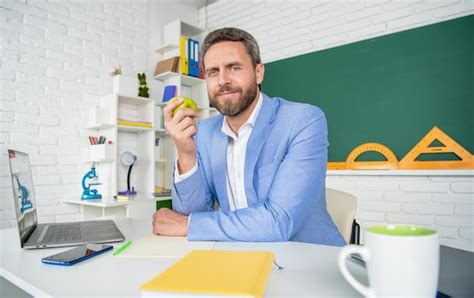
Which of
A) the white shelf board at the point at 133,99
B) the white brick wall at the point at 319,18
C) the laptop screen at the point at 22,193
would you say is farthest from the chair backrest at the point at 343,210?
the white shelf board at the point at 133,99

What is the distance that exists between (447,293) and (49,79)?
3153 mm

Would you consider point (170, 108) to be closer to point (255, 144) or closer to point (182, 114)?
point (182, 114)

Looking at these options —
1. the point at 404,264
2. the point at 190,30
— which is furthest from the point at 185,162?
the point at 190,30

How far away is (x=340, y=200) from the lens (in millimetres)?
1443

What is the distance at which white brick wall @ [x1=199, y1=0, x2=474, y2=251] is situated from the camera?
7.80ft

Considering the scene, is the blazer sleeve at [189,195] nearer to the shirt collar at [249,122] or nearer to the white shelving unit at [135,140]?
the shirt collar at [249,122]

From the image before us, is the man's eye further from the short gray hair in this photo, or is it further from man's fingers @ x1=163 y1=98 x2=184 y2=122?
man's fingers @ x1=163 y1=98 x2=184 y2=122

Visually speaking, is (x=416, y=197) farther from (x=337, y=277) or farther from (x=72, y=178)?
(x=72, y=178)

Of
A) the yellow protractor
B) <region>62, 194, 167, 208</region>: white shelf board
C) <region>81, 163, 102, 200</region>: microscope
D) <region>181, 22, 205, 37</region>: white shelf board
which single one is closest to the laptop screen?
<region>62, 194, 167, 208</region>: white shelf board

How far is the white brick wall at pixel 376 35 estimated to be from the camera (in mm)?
2377

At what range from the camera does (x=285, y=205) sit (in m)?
0.98

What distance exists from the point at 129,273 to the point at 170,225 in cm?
34

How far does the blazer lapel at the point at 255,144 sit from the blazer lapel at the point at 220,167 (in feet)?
0.42

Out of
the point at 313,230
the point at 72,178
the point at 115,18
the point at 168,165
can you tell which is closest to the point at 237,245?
the point at 313,230
